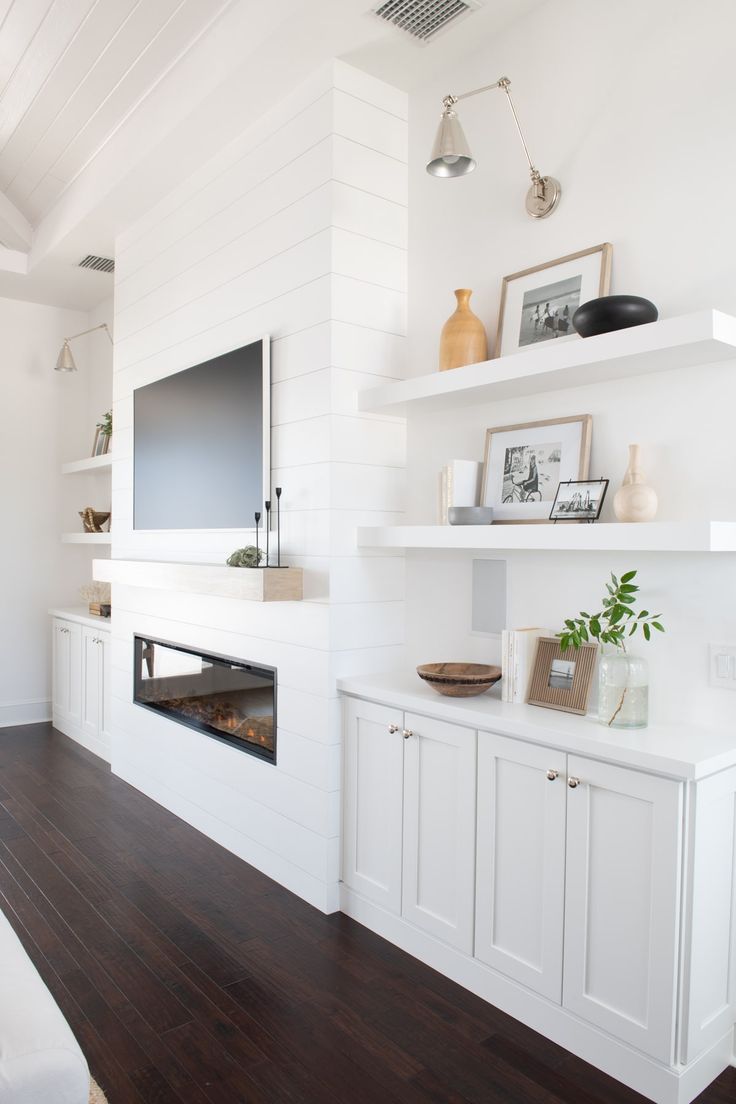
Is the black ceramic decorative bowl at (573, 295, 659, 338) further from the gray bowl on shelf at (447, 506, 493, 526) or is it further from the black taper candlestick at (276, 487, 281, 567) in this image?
the black taper candlestick at (276, 487, 281, 567)

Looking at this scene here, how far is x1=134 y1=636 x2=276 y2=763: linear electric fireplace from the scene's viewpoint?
10.6 feet

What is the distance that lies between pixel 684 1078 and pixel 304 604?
5.90 feet

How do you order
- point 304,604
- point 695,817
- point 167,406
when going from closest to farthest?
1. point 695,817
2. point 304,604
3. point 167,406

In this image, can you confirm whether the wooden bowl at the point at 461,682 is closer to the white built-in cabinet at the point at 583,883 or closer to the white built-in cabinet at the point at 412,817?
the white built-in cabinet at the point at 412,817

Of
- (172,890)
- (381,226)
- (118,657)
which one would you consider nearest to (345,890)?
(172,890)

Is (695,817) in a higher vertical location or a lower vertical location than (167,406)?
lower

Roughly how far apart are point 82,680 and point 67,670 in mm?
299

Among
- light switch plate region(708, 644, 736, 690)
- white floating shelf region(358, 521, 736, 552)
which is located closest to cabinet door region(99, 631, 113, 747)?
white floating shelf region(358, 521, 736, 552)

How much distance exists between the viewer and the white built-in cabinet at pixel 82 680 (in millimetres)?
4773

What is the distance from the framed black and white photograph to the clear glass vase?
0.42 metres

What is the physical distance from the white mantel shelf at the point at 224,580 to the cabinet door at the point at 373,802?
1.55ft

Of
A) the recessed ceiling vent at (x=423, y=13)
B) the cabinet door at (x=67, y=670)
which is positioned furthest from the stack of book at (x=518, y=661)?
the cabinet door at (x=67, y=670)

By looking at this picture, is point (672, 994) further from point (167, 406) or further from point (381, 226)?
point (167, 406)

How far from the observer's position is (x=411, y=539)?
2713mm
